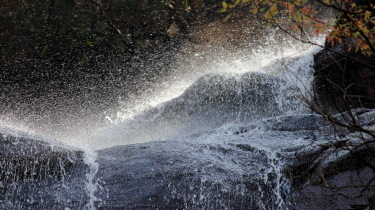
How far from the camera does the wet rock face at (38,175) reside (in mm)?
3479

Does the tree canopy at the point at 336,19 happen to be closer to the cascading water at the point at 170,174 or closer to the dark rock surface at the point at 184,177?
the cascading water at the point at 170,174

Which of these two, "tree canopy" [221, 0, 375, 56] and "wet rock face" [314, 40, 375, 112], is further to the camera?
"wet rock face" [314, 40, 375, 112]

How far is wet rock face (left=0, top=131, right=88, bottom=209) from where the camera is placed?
11.4 ft

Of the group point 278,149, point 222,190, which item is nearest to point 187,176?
point 222,190

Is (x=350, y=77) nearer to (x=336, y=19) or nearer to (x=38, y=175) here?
(x=336, y=19)

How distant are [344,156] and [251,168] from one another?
1.02 meters

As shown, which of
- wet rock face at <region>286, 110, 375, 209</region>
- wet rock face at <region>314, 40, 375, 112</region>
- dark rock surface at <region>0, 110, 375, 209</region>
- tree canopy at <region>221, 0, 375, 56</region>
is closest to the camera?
tree canopy at <region>221, 0, 375, 56</region>

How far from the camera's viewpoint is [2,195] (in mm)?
3441

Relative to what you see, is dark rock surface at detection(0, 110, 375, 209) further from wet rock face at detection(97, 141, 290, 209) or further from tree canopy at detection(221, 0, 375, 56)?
tree canopy at detection(221, 0, 375, 56)

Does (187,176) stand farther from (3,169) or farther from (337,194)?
(3,169)

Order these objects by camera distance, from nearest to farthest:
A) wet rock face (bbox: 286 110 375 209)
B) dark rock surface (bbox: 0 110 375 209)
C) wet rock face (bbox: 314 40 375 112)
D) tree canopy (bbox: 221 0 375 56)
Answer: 1. tree canopy (bbox: 221 0 375 56)
2. wet rock face (bbox: 286 110 375 209)
3. dark rock surface (bbox: 0 110 375 209)
4. wet rock face (bbox: 314 40 375 112)

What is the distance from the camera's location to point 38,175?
3.71m

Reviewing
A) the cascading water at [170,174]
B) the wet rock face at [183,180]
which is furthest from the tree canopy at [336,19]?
the wet rock face at [183,180]

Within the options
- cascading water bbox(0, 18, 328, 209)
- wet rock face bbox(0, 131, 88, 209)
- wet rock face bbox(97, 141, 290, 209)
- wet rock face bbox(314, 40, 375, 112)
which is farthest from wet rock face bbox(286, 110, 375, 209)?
wet rock face bbox(0, 131, 88, 209)
